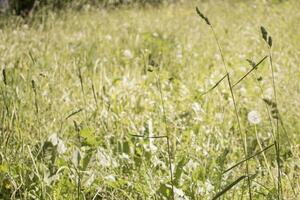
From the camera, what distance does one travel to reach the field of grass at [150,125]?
142cm

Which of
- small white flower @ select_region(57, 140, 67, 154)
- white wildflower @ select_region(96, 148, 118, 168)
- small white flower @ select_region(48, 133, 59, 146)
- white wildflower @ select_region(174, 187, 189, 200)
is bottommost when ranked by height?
white wildflower @ select_region(174, 187, 189, 200)

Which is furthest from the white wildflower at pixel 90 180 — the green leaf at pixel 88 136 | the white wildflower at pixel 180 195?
the white wildflower at pixel 180 195

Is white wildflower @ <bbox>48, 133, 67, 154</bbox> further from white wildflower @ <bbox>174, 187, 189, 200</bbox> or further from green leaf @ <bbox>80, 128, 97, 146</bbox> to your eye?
white wildflower @ <bbox>174, 187, 189, 200</bbox>

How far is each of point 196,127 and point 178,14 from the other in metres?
5.34

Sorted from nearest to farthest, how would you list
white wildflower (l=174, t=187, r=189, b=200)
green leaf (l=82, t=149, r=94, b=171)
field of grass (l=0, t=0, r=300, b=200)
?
white wildflower (l=174, t=187, r=189, b=200) → field of grass (l=0, t=0, r=300, b=200) → green leaf (l=82, t=149, r=94, b=171)

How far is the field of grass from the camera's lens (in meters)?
1.42

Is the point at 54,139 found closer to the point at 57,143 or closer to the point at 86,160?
the point at 57,143

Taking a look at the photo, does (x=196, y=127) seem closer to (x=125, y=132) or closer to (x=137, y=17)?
(x=125, y=132)

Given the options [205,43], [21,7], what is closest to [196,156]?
[205,43]

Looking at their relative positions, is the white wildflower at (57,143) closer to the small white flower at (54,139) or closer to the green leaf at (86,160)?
the small white flower at (54,139)

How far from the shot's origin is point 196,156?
66.2 inches

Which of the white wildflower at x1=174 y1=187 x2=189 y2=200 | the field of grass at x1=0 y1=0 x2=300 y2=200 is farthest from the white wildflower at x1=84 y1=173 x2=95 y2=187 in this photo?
the white wildflower at x1=174 y1=187 x2=189 y2=200

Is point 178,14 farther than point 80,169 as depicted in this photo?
Yes

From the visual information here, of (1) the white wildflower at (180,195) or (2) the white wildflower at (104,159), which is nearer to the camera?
(1) the white wildflower at (180,195)
